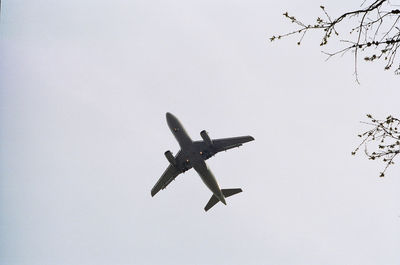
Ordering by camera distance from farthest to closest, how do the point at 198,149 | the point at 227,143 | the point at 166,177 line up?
the point at 166,177
the point at 227,143
the point at 198,149

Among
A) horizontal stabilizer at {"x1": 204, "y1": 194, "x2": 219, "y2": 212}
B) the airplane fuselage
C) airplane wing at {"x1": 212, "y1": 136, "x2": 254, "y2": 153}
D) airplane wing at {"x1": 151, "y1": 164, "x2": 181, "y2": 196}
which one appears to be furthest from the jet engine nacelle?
horizontal stabilizer at {"x1": 204, "y1": 194, "x2": 219, "y2": 212}

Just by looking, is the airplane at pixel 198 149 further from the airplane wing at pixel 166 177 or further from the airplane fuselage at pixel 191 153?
the airplane wing at pixel 166 177

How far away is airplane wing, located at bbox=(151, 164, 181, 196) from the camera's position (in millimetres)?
38625

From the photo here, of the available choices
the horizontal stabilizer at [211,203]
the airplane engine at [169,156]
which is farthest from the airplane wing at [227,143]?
the horizontal stabilizer at [211,203]

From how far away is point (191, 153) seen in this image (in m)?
35.8

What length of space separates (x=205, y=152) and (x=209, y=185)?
3562mm

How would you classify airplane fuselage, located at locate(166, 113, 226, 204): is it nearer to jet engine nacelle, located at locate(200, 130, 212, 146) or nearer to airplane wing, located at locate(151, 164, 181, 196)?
jet engine nacelle, located at locate(200, 130, 212, 146)

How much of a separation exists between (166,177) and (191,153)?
5300 mm

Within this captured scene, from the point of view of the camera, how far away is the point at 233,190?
4141 cm

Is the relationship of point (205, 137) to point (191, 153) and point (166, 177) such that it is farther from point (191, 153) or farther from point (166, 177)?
point (166, 177)

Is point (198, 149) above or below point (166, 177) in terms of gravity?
below

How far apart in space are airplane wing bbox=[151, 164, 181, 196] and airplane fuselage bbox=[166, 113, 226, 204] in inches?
90.2

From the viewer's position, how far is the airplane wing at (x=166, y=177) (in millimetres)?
38625

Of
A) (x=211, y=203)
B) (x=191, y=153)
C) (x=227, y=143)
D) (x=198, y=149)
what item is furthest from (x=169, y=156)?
(x=211, y=203)
